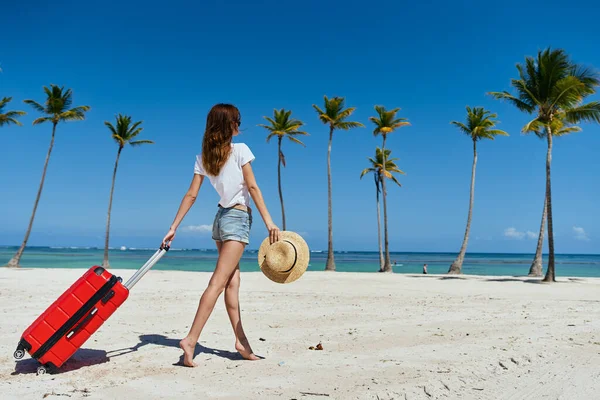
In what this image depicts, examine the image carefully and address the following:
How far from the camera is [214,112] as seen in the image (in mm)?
4133

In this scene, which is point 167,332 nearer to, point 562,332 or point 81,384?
point 81,384

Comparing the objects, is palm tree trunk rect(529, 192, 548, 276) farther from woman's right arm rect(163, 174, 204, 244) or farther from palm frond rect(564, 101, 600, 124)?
woman's right arm rect(163, 174, 204, 244)

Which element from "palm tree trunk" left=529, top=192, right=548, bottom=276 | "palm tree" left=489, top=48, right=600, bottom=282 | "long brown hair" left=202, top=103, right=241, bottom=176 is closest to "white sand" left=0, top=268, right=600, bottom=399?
"long brown hair" left=202, top=103, right=241, bottom=176

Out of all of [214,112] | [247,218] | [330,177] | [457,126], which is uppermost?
[457,126]

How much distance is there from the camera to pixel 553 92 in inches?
778

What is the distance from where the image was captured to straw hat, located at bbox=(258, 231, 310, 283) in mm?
4047

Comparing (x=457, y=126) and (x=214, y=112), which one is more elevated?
(x=457, y=126)

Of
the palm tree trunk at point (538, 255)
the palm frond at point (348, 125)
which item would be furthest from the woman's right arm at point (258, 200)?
the palm frond at point (348, 125)

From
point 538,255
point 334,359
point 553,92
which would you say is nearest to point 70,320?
point 334,359

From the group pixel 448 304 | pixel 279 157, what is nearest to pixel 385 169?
pixel 279 157

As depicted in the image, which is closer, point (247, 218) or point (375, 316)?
point (247, 218)

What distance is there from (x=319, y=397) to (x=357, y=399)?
26 cm

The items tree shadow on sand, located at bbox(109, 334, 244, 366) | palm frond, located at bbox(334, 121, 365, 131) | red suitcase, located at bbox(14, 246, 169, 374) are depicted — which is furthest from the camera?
palm frond, located at bbox(334, 121, 365, 131)

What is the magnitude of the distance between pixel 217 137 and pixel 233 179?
394 millimetres
